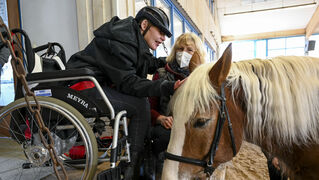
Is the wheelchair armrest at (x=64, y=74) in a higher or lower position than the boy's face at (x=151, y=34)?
lower

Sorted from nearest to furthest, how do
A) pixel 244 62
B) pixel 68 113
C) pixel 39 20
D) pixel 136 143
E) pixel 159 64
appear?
pixel 244 62 < pixel 68 113 < pixel 136 143 < pixel 159 64 < pixel 39 20

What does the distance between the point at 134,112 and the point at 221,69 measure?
2.18 feet

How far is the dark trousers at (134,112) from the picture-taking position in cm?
116

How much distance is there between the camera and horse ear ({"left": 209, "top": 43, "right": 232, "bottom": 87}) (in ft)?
2.26

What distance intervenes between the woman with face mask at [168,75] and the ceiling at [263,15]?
9783 mm

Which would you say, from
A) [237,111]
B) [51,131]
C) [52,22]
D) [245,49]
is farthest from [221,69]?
[245,49]

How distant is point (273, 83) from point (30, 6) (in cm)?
285

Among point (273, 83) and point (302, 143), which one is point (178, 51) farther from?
point (302, 143)

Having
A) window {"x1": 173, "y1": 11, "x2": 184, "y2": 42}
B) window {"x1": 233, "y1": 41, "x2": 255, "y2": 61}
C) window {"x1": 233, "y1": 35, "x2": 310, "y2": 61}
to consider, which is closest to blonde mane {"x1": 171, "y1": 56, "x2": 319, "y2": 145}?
window {"x1": 173, "y1": 11, "x2": 184, "y2": 42}

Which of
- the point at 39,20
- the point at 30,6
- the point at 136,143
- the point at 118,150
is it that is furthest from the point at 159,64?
the point at 30,6

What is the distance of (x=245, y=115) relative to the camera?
770mm

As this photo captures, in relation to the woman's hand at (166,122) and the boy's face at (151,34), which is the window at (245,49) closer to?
the boy's face at (151,34)

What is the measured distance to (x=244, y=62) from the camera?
0.83 metres

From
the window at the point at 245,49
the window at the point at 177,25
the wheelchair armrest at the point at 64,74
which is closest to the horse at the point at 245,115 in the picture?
the wheelchair armrest at the point at 64,74
